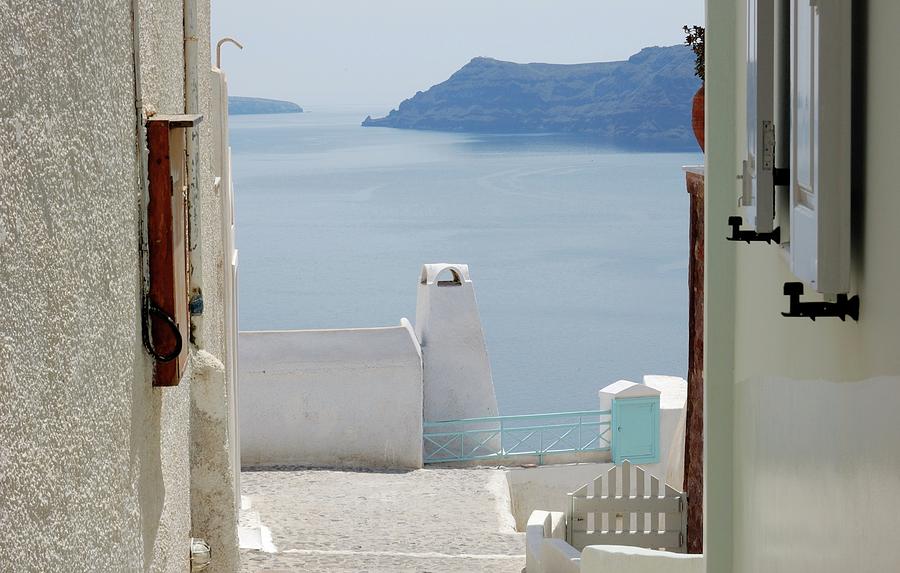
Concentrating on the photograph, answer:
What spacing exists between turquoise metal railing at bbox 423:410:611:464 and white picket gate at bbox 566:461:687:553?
7.05m

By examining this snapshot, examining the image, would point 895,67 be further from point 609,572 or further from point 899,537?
point 609,572

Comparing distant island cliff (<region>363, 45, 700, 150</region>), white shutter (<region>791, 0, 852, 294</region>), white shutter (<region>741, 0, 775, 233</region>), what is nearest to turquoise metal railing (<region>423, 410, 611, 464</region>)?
white shutter (<region>741, 0, 775, 233</region>)

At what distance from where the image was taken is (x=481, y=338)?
17938mm

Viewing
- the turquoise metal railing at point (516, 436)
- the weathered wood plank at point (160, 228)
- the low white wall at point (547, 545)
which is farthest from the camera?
the turquoise metal railing at point (516, 436)

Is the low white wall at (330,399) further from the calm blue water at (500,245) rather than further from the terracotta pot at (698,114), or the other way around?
the terracotta pot at (698,114)

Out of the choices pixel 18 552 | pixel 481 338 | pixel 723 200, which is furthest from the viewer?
pixel 481 338

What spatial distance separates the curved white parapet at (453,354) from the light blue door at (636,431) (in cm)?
185

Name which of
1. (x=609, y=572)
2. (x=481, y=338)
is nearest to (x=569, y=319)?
(x=481, y=338)

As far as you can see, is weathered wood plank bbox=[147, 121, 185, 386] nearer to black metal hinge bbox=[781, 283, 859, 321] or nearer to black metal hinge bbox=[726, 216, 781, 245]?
black metal hinge bbox=[726, 216, 781, 245]

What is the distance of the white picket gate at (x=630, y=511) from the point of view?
8820 mm

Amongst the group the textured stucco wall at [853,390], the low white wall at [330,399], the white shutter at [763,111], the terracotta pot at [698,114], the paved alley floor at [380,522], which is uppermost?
the terracotta pot at [698,114]

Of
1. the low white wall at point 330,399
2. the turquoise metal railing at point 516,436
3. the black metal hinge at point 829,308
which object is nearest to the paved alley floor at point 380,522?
the low white wall at point 330,399

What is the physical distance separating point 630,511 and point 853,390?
7.04 m

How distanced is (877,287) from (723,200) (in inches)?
97.8
